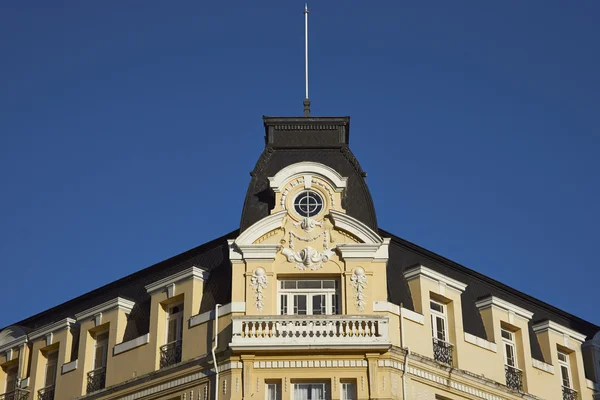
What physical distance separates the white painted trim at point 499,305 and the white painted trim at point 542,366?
73.3 inches

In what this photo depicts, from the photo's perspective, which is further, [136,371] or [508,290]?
[508,290]

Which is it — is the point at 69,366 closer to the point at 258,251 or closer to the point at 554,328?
the point at 258,251

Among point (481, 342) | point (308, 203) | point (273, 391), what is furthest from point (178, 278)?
point (481, 342)

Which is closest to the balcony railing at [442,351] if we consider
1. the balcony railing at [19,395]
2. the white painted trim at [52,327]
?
the white painted trim at [52,327]

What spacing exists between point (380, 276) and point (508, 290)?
9.06m

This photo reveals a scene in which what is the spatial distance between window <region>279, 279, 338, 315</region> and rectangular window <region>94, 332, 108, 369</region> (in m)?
8.45

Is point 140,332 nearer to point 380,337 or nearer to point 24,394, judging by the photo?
point 24,394

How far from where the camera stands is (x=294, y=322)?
44.8 m

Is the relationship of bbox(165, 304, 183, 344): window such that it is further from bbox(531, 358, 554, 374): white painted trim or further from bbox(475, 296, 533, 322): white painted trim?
bbox(531, 358, 554, 374): white painted trim

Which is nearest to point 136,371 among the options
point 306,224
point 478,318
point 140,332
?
point 140,332

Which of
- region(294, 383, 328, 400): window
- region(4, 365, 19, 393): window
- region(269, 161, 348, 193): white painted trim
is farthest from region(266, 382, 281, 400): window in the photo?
region(4, 365, 19, 393): window

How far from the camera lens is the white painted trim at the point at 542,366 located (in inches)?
1986

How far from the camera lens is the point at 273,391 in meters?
44.7

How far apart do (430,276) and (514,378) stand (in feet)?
17.3
